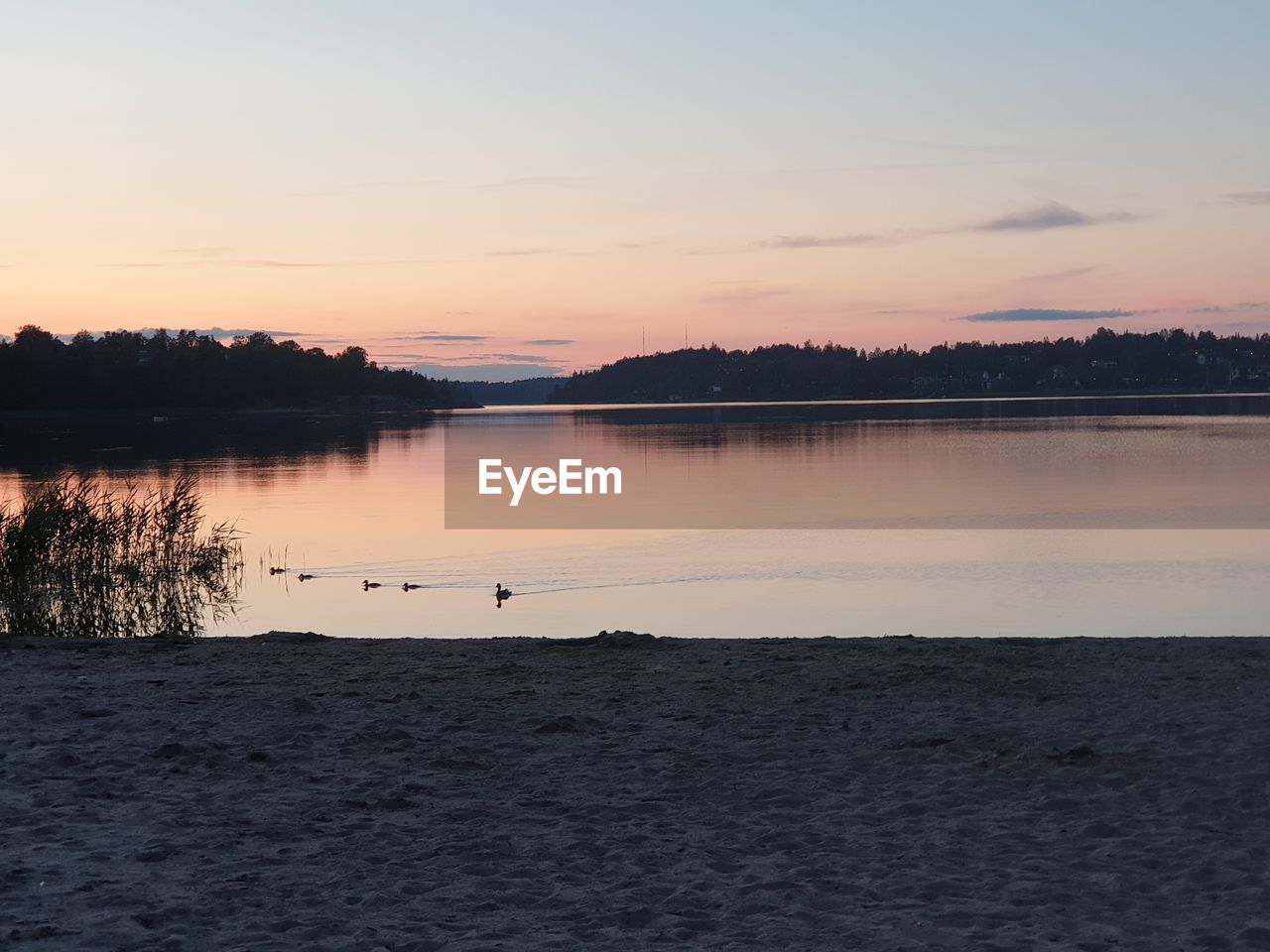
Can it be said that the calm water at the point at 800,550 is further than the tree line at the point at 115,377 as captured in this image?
No

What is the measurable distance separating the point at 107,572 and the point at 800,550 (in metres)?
13.6

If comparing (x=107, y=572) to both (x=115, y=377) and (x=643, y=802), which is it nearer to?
(x=643, y=802)

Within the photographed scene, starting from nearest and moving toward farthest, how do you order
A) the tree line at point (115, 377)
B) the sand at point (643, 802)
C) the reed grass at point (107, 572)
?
the sand at point (643, 802) → the reed grass at point (107, 572) → the tree line at point (115, 377)

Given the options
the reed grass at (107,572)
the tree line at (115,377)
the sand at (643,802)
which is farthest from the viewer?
the tree line at (115,377)

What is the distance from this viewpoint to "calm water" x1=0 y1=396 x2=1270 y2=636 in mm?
18906

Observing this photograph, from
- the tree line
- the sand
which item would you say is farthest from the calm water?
the tree line

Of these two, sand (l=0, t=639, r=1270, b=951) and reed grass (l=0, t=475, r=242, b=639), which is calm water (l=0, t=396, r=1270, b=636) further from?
sand (l=0, t=639, r=1270, b=951)

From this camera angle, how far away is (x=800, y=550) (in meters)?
27.1

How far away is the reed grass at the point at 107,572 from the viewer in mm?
18875

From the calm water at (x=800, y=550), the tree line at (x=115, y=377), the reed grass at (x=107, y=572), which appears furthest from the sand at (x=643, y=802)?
the tree line at (x=115, y=377)

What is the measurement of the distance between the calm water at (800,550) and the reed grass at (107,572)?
870 millimetres

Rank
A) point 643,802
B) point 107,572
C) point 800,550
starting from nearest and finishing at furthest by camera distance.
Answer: point 643,802 < point 107,572 < point 800,550

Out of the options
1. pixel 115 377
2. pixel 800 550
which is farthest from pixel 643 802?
pixel 115 377

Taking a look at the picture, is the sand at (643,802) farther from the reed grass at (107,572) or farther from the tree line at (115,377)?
the tree line at (115,377)
